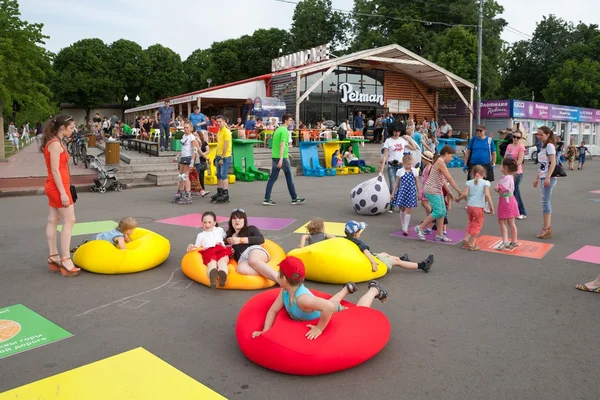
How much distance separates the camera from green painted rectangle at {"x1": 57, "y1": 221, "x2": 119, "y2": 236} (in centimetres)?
860

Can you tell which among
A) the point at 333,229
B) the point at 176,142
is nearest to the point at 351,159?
the point at 176,142

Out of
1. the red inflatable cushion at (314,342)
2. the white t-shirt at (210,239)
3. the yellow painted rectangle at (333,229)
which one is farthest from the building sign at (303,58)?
the red inflatable cushion at (314,342)

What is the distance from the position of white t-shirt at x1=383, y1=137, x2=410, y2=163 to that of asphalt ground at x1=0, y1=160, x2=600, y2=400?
9.12ft

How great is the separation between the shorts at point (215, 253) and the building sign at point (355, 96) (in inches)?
993

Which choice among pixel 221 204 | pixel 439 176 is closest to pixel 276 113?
pixel 221 204

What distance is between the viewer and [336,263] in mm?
5773

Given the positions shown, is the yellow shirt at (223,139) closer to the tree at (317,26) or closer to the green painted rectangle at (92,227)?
the green painted rectangle at (92,227)

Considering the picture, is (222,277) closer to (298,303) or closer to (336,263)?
(336,263)

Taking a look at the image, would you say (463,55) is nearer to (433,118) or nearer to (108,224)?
(433,118)

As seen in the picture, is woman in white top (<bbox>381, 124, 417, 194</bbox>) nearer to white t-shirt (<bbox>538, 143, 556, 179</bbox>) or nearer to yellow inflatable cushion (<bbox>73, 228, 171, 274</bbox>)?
white t-shirt (<bbox>538, 143, 556, 179</bbox>)

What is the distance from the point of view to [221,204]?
11953 mm

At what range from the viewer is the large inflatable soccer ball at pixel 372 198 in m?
10.2

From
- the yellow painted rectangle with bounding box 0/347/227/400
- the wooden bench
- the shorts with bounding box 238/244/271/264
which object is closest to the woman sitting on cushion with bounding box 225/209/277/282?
the shorts with bounding box 238/244/271/264

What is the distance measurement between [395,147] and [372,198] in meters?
1.22
